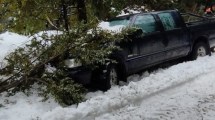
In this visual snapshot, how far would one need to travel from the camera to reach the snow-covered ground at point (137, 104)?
22.6 ft

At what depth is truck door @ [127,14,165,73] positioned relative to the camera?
9.52 metres

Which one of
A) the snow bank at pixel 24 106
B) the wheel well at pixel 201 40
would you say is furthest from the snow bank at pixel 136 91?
the wheel well at pixel 201 40

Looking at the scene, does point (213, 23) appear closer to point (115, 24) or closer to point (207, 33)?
point (207, 33)

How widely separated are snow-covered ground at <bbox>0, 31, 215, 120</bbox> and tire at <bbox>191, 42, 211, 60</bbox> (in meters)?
2.20

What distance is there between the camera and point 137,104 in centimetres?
776

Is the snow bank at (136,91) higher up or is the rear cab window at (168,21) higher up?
the rear cab window at (168,21)

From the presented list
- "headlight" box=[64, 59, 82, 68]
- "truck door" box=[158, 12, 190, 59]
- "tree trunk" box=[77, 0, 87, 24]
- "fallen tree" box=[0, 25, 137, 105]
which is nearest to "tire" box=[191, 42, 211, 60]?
"truck door" box=[158, 12, 190, 59]

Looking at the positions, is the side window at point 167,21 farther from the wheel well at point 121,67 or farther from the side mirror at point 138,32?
the wheel well at point 121,67

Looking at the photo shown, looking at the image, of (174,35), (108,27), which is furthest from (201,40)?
(108,27)

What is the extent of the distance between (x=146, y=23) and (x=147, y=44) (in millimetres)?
582

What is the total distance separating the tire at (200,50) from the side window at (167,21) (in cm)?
112

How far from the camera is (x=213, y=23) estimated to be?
41.0 ft

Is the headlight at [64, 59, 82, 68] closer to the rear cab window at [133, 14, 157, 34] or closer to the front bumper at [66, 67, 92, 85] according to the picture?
the front bumper at [66, 67, 92, 85]

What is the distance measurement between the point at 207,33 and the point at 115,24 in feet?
11.7
